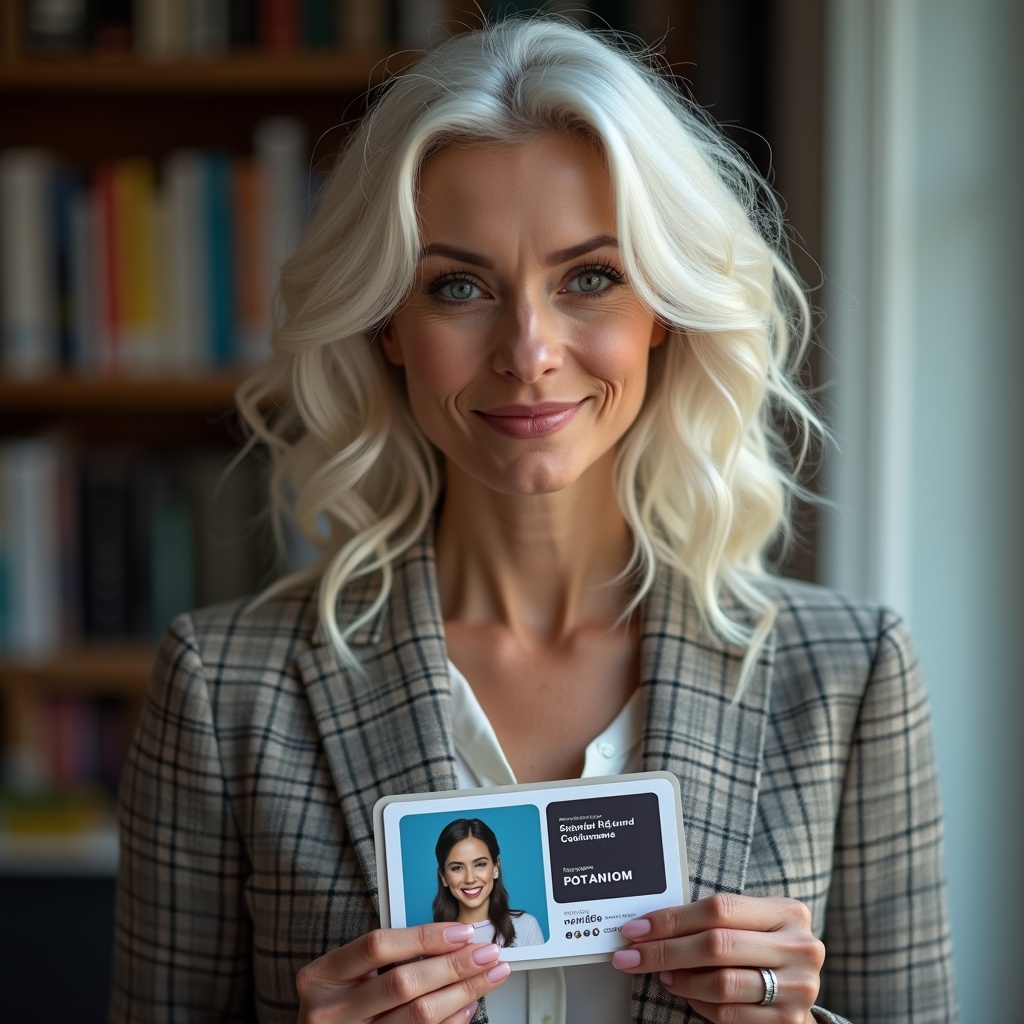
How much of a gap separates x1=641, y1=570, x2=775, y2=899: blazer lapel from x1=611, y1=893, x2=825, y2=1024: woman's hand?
0.07 m

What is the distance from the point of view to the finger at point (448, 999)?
1.09m

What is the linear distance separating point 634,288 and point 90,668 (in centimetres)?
171

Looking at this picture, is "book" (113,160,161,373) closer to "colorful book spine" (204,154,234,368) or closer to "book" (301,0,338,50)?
"colorful book spine" (204,154,234,368)

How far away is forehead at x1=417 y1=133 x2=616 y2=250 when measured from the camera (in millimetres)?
1209

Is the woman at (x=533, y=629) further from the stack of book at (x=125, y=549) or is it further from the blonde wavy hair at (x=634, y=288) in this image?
the stack of book at (x=125, y=549)

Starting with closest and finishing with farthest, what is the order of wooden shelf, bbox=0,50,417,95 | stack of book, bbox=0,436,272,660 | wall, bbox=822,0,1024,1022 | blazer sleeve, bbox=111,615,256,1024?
1. blazer sleeve, bbox=111,615,256,1024
2. wall, bbox=822,0,1024,1022
3. wooden shelf, bbox=0,50,417,95
4. stack of book, bbox=0,436,272,660

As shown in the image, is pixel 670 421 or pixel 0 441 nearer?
pixel 670 421

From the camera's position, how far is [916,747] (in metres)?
1.32

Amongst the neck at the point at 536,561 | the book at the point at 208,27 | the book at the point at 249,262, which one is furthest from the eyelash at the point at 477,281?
the book at the point at 208,27

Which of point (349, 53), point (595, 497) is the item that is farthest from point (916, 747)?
point (349, 53)

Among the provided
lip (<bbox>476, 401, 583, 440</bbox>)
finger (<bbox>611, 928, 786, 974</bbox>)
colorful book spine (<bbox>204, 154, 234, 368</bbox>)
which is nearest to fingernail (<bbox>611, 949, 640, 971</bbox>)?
finger (<bbox>611, 928, 786, 974</bbox>)

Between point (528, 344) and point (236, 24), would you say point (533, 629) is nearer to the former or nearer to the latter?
point (528, 344)

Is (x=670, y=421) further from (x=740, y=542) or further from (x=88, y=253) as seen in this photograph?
(x=88, y=253)

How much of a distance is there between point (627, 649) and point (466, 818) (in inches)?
13.4
